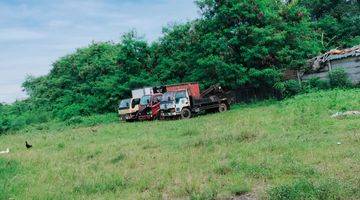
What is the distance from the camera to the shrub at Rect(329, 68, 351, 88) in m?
29.2

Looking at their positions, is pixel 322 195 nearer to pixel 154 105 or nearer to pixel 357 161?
pixel 357 161

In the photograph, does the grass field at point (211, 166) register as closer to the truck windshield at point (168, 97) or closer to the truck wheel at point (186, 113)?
the truck wheel at point (186, 113)

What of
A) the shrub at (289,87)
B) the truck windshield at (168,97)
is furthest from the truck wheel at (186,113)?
the shrub at (289,87)

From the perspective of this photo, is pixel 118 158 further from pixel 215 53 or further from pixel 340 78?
pixel 215 53

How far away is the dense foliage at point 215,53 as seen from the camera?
1270 inches

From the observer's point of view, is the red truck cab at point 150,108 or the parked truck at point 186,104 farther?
the red truck cab at point 150,108

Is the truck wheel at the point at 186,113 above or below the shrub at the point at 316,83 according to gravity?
below

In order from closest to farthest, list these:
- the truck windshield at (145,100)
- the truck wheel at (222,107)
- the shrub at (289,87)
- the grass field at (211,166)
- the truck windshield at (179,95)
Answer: the grass field at (211,166) → the truck windshield at (179,95) → the truck wheel at (222,107) → the shrub at (289,87) → the truck windshield at (145,100)

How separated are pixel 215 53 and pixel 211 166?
22.4 metres

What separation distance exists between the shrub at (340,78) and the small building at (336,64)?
29 centimetres

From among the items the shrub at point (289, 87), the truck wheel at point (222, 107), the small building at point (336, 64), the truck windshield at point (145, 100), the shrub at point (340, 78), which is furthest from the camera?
the truck windshield at point (145, 100)

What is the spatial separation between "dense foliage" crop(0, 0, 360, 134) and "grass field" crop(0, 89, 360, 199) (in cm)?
1388

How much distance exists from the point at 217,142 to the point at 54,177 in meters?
5.20

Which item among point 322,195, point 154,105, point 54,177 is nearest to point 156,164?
point 54,177
